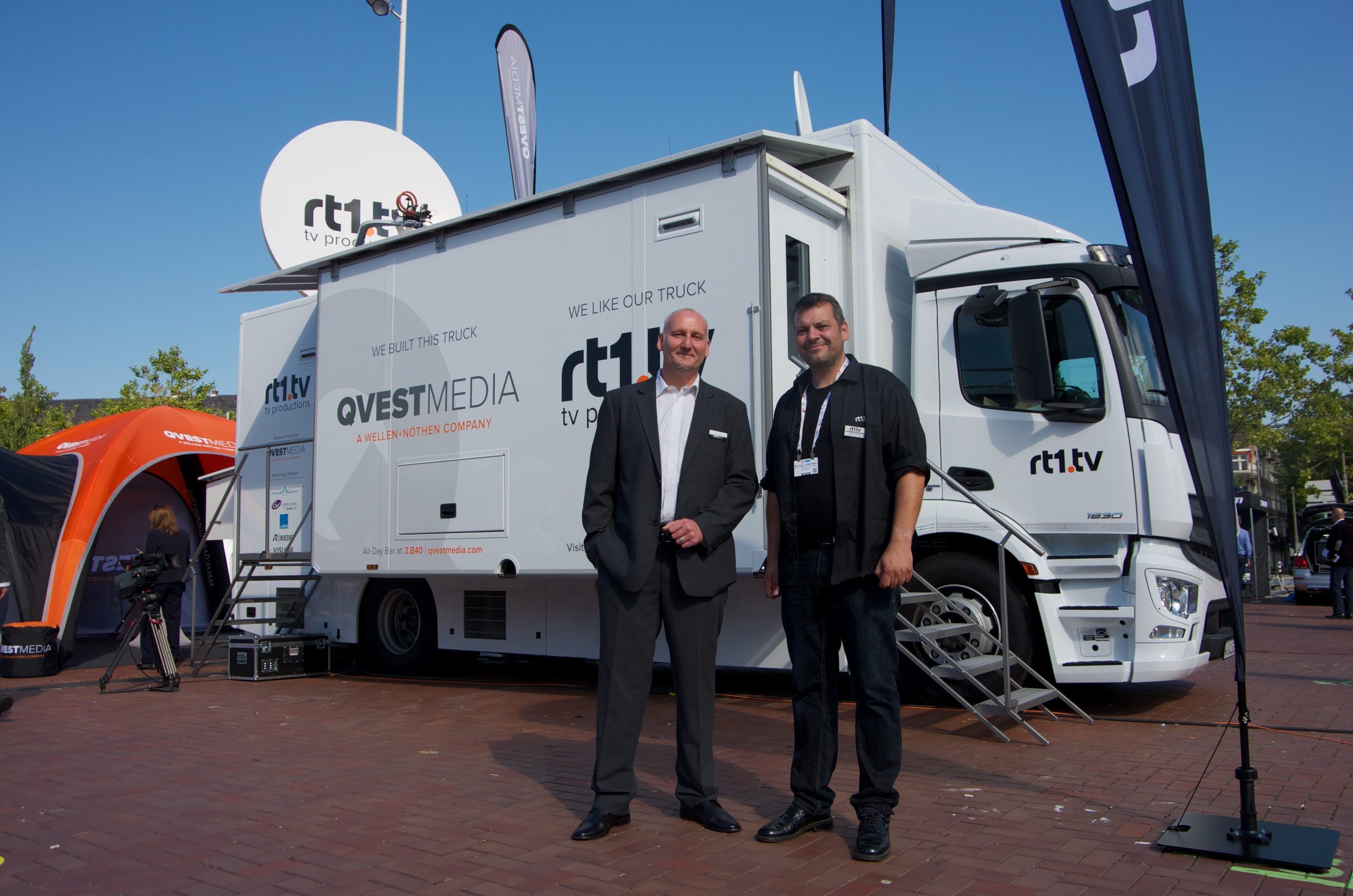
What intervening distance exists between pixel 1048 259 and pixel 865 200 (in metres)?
1.22

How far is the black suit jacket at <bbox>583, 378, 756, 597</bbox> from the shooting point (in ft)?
12.7

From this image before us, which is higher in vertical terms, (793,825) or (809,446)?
(809,446)

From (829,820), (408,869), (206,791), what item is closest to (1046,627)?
(829,820)

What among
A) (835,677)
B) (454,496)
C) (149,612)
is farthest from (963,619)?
(149,612)

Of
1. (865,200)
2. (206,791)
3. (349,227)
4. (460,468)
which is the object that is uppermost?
(349,227)

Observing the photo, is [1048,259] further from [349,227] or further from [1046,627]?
[349,227]

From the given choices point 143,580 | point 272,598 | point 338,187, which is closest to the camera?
point 143,580

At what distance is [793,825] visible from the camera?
360 cm

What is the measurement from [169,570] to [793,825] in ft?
26.3

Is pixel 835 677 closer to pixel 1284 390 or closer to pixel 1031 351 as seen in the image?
pixel 1031 351

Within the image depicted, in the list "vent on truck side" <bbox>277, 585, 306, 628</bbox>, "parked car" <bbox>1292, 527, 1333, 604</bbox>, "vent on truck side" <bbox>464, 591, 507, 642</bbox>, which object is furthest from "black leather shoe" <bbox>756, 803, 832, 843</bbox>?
"parked car" <bbox>1292, 527, 1333, 604</bbox>

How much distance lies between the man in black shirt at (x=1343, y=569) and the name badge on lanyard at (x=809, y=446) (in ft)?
50.1

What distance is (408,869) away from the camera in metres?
3.43

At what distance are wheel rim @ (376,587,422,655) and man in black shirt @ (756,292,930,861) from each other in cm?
603
